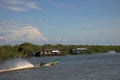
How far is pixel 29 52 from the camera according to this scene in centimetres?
19388

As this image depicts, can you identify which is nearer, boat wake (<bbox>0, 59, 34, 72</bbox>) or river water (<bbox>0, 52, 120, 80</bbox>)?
river water (<bbox>0, 52, 120, 80</bbox>)

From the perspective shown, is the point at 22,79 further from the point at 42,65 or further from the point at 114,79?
the point at 42,65

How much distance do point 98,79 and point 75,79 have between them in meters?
3.70

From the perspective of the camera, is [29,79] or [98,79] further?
[29,79]

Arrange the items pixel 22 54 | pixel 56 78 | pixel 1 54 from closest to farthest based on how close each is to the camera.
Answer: pixel 56 78 → pixel 1 54 → pixel 22 54

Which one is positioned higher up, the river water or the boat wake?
the boat wake

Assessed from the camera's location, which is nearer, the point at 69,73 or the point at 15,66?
the point at 69,73

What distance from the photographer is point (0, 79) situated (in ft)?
165

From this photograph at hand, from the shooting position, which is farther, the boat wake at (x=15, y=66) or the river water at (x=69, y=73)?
the boat wake at (x=15, y=66)

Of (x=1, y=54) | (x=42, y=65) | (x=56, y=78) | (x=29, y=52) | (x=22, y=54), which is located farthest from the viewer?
(x=29, y=52)

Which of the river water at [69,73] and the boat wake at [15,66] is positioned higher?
the boat wake at [15,66]

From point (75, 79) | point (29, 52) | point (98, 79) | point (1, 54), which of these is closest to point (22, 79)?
point (75, 79)

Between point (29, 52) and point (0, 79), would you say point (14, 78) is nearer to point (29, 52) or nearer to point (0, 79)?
point (0, 79)

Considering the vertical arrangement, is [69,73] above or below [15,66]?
below
